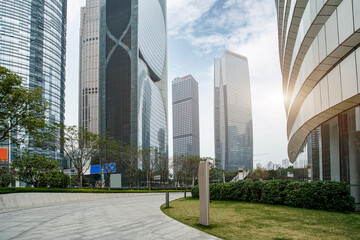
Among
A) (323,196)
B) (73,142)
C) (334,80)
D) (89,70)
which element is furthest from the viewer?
(89,70)

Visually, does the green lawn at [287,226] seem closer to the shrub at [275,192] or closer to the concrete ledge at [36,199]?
the shrub at [275,192]

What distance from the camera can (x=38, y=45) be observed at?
8425 cm

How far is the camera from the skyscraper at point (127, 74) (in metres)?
93.4

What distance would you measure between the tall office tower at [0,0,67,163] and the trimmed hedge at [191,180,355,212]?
79.0 metres

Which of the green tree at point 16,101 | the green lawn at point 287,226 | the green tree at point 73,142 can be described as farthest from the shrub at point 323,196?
the green tree at point 73,142

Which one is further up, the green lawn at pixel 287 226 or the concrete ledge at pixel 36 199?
the green lawn at pixel 287 226

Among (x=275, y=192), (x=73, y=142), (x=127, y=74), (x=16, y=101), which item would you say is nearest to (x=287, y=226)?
(x=275, y=192)

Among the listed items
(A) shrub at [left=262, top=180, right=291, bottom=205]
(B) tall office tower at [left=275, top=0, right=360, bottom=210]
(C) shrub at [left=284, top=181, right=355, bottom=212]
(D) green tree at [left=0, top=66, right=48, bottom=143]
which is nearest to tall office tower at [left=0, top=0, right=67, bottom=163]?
(D) green tree at [left=0, top=66, right=48, bottom=143]

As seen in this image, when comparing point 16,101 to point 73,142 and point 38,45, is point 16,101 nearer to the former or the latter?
point 73,142

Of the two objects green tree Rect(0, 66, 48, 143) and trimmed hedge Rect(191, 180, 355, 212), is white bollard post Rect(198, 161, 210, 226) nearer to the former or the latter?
trimmed hedge Rect(191, 180, 355, 212)

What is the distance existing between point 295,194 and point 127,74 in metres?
89.0

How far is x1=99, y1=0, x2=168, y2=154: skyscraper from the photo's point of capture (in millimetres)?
93438

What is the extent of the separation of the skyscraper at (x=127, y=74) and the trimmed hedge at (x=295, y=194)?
74234 millimetres

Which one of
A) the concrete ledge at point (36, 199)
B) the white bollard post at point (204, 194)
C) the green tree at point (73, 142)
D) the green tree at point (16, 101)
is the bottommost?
the concrete ledge at point (36, 199)
